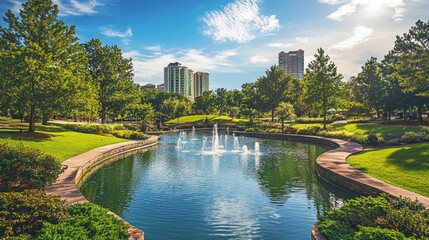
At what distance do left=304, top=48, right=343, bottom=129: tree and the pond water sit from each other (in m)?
27.0

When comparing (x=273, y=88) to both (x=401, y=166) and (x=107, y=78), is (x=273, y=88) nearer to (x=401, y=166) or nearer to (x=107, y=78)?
(x=107, y=78)

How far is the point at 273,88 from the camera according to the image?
77125 mm

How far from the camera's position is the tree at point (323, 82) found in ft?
165

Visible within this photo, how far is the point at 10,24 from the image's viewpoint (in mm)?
32625

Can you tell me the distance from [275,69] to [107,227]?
2873 inches

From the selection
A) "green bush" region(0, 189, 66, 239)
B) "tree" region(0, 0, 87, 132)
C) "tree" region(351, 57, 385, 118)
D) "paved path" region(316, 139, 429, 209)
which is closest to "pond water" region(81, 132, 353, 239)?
"paved path" region(316, 139, 429, 209)

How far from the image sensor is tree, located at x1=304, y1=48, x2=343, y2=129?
50.2m

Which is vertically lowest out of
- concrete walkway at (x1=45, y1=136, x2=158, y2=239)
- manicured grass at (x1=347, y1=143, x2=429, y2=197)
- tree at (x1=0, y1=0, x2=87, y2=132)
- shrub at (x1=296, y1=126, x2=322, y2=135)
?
concrete walkway at (x1=45, y1=136, x2=158, y2=239)

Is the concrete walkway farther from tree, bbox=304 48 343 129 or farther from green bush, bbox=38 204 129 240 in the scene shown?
tree, bbox=304 48 343 129

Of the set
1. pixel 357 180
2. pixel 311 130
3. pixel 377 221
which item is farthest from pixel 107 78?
pixel 377 221

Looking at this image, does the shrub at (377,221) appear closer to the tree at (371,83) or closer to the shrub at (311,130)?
the shrub at (311,130)

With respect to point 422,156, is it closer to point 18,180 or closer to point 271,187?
point 271,187

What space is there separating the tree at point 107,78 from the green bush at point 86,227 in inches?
1921

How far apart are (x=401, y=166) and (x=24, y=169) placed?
64.9 ft
